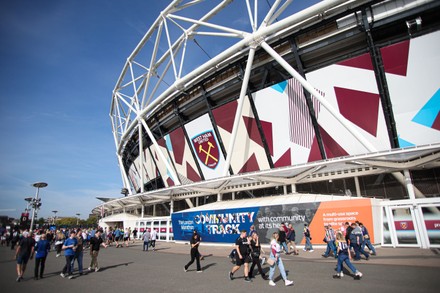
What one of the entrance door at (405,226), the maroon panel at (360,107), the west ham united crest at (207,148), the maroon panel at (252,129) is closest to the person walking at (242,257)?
the entrance door at (405,226)

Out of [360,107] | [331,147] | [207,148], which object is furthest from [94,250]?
[360,107]

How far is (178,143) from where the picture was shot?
2564cm

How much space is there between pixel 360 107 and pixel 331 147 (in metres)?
3.13

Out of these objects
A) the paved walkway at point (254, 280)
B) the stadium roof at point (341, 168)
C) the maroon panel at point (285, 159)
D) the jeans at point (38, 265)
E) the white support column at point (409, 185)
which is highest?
the maroon panel at point (285, 159)

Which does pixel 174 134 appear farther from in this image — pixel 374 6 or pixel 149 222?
pixel 374 6

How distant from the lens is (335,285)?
260 inches

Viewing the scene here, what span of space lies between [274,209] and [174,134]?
1428 cm

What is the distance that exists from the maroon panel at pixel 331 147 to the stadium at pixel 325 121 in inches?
2.6

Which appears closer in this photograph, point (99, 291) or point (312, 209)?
point (99, 291)

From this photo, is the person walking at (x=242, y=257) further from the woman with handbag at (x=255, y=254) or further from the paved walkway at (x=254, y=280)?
the paved walkway at (x=254, y=280)

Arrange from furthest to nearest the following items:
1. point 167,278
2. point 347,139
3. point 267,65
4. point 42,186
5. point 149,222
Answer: point 42,186 → point 149,222 → point 267,65 → point 347,139 → point 167,278

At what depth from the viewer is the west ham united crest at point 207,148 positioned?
2236cm

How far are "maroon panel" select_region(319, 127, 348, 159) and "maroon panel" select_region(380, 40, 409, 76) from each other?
5085mm

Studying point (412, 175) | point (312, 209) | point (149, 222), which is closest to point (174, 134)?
point (149, 222)
